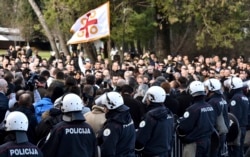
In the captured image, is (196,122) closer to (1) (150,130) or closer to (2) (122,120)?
(1) (150,130)

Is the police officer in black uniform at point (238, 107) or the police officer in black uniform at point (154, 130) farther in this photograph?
the police officer in black uniform at point (238, 107)

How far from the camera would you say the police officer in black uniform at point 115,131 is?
797cm

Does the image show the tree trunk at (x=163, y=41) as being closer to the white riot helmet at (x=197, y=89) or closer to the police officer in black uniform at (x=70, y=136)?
the white riot helmet at (x=197, y=89)

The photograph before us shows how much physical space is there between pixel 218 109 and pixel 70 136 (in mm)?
4350

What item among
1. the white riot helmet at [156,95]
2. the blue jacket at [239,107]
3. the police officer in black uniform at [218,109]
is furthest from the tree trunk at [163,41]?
the white riot helmet at [156,95]

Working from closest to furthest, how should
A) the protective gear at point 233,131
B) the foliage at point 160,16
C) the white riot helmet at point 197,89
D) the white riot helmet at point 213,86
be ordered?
the white riot helmet at point 197,89 → the white riot helmet at point 213,86 → the protective gear at point 233,131 → the foliage at point 160,16

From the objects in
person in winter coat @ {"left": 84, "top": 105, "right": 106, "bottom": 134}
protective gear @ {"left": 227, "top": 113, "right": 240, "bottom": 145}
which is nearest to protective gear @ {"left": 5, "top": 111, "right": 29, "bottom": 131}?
person in winter coat @ {"left": 84, "top": 105, "right": 106, "bottom": 134}

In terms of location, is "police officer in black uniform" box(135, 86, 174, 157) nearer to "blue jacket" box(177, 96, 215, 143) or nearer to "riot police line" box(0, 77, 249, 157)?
"riot police line" box(0, 77, 249, 157)

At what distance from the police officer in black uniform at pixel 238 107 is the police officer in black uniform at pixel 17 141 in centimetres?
641

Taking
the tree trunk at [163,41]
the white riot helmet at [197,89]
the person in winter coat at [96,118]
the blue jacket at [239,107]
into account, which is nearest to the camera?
the person in winter coat at [96,118]

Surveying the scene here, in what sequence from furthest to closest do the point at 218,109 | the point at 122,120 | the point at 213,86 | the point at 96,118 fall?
the point at 213,86 < the point at 218,109 < the point at 96,118 < the point at 122,120

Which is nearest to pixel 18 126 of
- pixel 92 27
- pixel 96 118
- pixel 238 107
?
pixel 96 118

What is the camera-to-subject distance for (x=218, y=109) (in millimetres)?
10805

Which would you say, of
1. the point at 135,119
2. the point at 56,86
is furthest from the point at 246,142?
the point at 56,86
